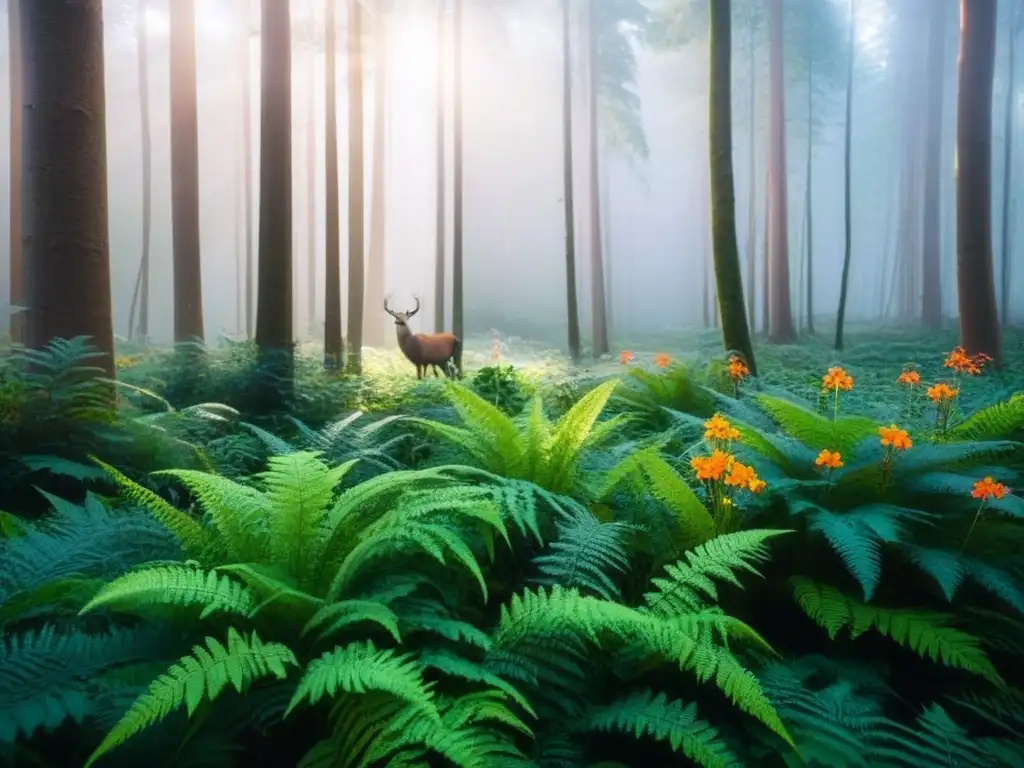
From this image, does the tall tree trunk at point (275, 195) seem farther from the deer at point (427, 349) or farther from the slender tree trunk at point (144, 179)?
the slender tree trunk at point (144, 179)

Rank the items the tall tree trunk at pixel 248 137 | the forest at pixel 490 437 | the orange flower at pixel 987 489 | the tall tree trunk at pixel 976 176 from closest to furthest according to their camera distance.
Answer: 1. the forest at pixel 490 437
2. the orange flower at pixel 987 489
3. the tall tree trunk at pixel 976 176
4. the tall tree trunk at pixel 248 137

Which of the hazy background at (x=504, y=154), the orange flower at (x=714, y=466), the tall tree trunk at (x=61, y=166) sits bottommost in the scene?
the orange flower at (x=714, y=466)

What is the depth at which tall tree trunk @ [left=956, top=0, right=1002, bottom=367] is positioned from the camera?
5.68 meters

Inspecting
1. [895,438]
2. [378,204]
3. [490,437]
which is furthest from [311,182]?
[895,438]

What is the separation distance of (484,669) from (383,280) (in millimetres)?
9297

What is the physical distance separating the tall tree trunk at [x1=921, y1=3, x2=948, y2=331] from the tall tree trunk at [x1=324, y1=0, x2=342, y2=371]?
21.9ft

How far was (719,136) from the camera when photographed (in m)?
5.34

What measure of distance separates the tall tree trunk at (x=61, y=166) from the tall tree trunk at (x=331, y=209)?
11.0 feet

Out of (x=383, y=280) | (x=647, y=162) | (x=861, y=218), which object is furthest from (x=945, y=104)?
(x=383, y=280)

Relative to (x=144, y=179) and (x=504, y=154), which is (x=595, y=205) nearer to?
(x=504, y=154)

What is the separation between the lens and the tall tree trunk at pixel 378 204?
297 inches

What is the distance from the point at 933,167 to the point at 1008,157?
194 cm

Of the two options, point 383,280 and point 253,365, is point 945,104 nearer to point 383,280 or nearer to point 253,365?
point 383,280

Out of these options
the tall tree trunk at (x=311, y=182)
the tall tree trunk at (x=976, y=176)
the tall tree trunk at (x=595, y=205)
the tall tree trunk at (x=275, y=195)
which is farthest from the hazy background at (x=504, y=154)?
the tall tree trunk at (x=275, y=195)
